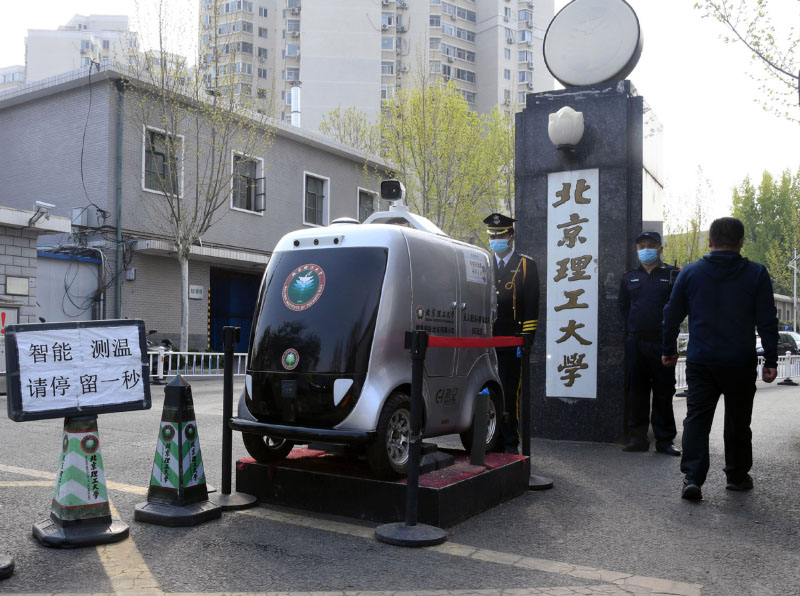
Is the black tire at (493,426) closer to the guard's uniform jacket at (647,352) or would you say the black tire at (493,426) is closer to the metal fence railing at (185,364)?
the guard's uniform jacket at (647,352)

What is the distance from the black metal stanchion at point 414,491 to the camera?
429 centimetres

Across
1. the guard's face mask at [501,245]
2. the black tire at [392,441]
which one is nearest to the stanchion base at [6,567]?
the black tire at [392,441]

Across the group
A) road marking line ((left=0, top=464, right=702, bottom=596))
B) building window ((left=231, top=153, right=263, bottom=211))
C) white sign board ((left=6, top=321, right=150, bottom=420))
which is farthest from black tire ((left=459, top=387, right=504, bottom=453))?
building window ((left=231, top=153, right=263, bottom=211))

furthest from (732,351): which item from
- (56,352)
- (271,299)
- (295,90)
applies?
(295,90)

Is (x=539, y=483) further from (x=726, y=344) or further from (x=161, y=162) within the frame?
(x=161, y=162)

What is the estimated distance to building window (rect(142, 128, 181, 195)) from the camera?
20.1 meters

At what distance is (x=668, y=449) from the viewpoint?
7441mm

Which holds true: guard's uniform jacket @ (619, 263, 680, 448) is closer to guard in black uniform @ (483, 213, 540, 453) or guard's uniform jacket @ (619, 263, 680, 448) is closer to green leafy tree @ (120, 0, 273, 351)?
guard in black uniform @ (483, 213, 540, 453)

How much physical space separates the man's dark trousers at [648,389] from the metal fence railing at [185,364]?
11899 millimetres

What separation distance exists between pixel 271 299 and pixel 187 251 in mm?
15971

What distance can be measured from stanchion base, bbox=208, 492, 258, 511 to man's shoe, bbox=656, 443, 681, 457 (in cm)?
435

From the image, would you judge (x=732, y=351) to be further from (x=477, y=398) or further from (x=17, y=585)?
(x=17, y=585)

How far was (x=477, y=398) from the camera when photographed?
547cm

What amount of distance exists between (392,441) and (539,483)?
152cm
